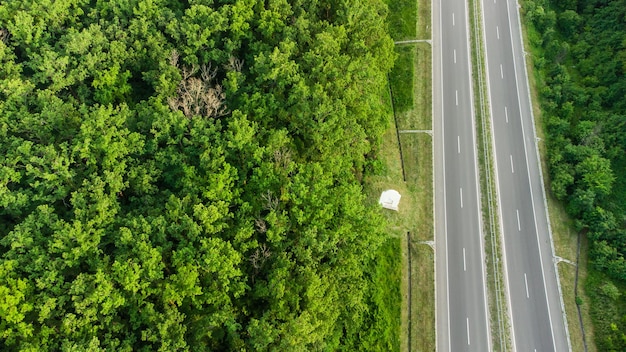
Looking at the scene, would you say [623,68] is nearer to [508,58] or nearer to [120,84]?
[508,58]

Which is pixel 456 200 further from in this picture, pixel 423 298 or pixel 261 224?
pixel 261 224

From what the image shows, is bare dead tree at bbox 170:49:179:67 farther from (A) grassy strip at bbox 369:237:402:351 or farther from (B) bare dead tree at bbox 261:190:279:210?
(A) grassy strip at bbox 369:237:402:351

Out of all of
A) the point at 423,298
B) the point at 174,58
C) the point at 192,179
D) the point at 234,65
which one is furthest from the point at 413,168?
the point at 174,58

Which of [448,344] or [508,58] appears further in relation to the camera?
[508,58]

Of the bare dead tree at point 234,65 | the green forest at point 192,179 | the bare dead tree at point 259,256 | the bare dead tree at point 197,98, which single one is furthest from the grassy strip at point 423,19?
the bare dead tree at point 259,256

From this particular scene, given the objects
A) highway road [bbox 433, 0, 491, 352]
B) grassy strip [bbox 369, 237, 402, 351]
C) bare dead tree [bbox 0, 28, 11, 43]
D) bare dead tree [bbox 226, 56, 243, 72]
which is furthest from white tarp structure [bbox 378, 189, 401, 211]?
bare dead tree [bbox 0, 28, 11, 43]

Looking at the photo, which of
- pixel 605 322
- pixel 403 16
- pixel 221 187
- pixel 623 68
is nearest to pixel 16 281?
pixel 221 187

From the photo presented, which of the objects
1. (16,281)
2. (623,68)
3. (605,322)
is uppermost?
(16,281)
